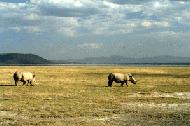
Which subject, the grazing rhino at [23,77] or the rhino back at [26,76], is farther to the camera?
the rhino back at [26,76]

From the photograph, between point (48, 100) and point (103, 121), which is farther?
point (48, 100)

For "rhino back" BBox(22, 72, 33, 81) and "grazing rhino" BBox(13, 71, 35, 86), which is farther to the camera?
"rhino back" BBox(22, 72, 33, 81)

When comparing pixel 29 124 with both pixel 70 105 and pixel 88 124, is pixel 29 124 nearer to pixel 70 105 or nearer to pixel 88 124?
pixel 88 124

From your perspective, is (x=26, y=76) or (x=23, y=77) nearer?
(x=23, y=77)

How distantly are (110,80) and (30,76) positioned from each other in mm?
7905

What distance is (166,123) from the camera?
19250mm

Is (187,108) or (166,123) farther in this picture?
(187,108)

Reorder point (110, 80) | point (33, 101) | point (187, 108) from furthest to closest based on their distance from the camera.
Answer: point (110, 80)
point (33, 101)
point (187, 108)

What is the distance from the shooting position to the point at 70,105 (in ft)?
84.4

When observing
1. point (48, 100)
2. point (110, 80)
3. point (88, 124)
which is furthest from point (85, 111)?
point (110, 80)

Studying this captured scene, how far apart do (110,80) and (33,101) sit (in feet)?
56.2

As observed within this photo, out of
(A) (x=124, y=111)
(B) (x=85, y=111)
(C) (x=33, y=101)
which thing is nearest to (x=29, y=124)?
(B) (x=85, y=111)

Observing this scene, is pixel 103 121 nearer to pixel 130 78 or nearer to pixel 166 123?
pixel 166 123

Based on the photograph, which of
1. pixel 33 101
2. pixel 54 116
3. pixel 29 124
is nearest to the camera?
pixel 29 124
